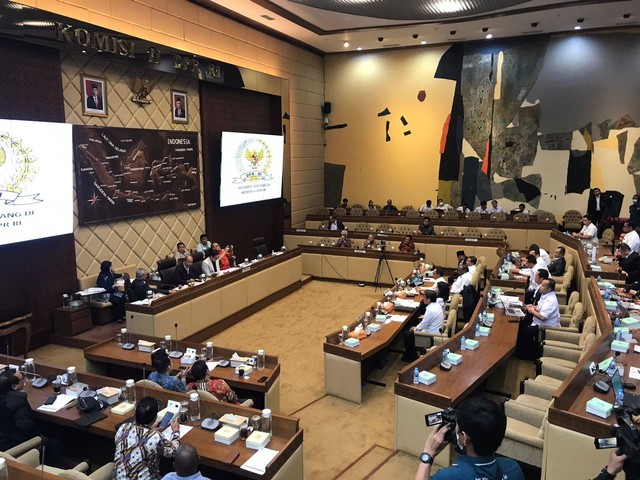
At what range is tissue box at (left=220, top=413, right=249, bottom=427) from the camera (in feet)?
11.5

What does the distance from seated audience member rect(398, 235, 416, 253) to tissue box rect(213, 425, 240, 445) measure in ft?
23.8

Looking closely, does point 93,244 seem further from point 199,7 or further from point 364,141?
point 364,141

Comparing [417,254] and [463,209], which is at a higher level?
[463,209]

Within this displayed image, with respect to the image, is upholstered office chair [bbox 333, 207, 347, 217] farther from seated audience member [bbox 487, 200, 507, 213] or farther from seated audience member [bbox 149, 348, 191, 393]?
seated audience member [bbox 149, 348, 191, 393]

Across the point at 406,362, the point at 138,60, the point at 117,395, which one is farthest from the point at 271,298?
the point at 117,395

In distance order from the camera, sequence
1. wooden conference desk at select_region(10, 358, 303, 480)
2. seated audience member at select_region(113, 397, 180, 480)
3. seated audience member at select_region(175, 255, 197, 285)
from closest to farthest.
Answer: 1. seated audience member at select_region(113, 397, 180, 480)
2. wooden conference desk at select_region(10, 358, 303, 480)
3. seated audience member at select_region(175, 255, 197, 285)

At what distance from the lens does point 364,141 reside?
1488 centimetres

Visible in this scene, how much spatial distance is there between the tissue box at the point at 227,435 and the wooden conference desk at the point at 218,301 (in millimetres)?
3181

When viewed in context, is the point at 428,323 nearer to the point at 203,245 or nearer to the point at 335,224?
the point at 203,245

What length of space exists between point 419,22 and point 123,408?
10531 millimetres

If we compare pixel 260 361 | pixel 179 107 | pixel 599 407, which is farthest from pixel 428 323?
pixel 179 107

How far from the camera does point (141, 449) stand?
2922mm

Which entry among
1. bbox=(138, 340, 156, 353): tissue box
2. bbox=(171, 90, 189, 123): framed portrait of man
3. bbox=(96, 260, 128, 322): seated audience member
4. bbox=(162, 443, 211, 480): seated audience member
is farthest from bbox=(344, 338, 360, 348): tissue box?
bbox=(171, 90, 189, 123): framed portrait of man

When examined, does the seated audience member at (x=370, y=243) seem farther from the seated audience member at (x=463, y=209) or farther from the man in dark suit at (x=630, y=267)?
the man in dark suit at (x=630, y=267)
